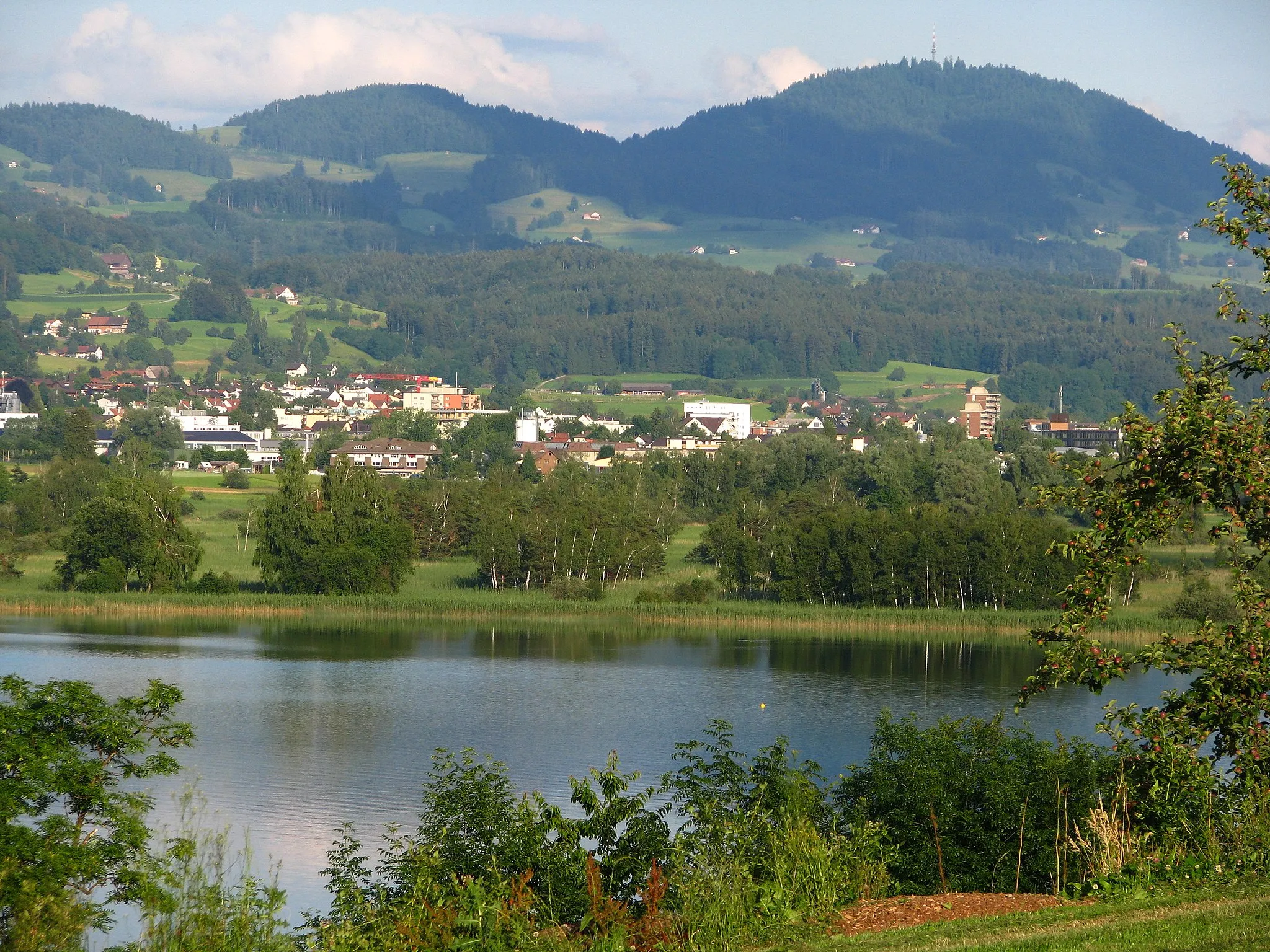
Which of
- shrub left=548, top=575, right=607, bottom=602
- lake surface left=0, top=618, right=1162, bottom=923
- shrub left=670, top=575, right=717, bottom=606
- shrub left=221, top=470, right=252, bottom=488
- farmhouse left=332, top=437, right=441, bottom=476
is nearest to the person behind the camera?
lake surface left=0, top=618, right=1162, bottom=923

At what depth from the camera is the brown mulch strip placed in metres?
10.1

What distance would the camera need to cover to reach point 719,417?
14125 cm

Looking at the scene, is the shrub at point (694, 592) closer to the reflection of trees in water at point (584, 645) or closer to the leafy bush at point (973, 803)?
the reflection of trees in water at point (584, 645)

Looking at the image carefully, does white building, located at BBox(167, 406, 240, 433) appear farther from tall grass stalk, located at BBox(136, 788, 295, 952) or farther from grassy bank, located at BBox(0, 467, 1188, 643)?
tall grass stalk, located at BBox(136, 788, 295, 952)

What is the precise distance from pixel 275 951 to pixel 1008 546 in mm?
41664

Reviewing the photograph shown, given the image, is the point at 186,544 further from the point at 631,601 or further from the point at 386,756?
the point at 386,756

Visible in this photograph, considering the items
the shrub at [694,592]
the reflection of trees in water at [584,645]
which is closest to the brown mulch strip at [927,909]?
the reflection of trees in water at [584,645]

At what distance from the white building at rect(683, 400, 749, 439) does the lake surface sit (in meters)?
81.8

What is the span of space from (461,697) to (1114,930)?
25462 mm

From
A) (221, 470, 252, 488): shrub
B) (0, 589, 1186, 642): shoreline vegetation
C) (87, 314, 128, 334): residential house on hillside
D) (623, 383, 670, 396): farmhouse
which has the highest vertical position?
(87, 314, 128, 334): residential house on hillside

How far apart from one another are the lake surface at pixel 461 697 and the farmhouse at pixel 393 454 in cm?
5847

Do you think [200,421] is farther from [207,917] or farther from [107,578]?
[207,917]

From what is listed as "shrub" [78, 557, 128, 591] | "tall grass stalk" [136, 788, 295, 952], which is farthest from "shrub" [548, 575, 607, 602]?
"tall grass stalk" [136, 788, 295, 952]

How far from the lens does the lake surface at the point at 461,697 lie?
2400 centimetres
